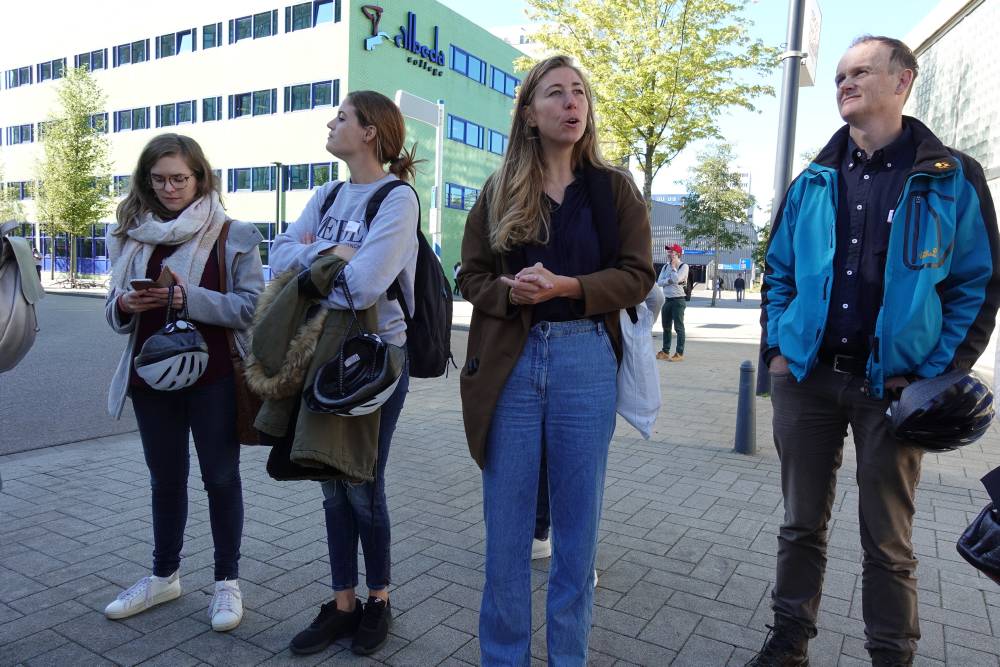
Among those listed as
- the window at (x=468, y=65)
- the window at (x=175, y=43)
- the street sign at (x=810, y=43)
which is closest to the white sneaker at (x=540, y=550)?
the street sign at (x=810, y=43)

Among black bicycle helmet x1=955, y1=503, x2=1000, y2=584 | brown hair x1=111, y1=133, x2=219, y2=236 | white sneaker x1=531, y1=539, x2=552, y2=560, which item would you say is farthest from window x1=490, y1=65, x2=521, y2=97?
black bicycle helmet x1=955, y1=503, x2=1000, y2=584

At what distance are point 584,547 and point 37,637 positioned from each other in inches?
89.6

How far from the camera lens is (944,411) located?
2.25m

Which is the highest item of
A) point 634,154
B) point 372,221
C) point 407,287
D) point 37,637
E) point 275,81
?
point 275,81

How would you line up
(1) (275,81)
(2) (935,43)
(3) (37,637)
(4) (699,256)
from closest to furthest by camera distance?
(3) (37,637) → (2) (935,43) → (1) (275,81) → (4) (699,256)

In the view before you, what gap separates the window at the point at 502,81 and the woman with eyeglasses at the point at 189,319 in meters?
39.4

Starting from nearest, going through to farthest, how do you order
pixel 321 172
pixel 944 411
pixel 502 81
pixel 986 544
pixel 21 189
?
pixel 986 544 → pixel 944 411 → pixel 321 172 → pixel 502 81 → pixel 21 189

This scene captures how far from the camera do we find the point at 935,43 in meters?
12.7

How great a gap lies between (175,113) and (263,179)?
7.46m

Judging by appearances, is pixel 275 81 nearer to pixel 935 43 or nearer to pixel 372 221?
pixel 935 43

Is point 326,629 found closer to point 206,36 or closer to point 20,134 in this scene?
point 206,36

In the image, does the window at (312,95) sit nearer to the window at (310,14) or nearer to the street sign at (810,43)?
the window at (310,14)

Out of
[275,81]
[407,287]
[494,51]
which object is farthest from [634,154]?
[494,51]

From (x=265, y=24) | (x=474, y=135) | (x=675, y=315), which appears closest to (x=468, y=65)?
(x=474, y=135)
